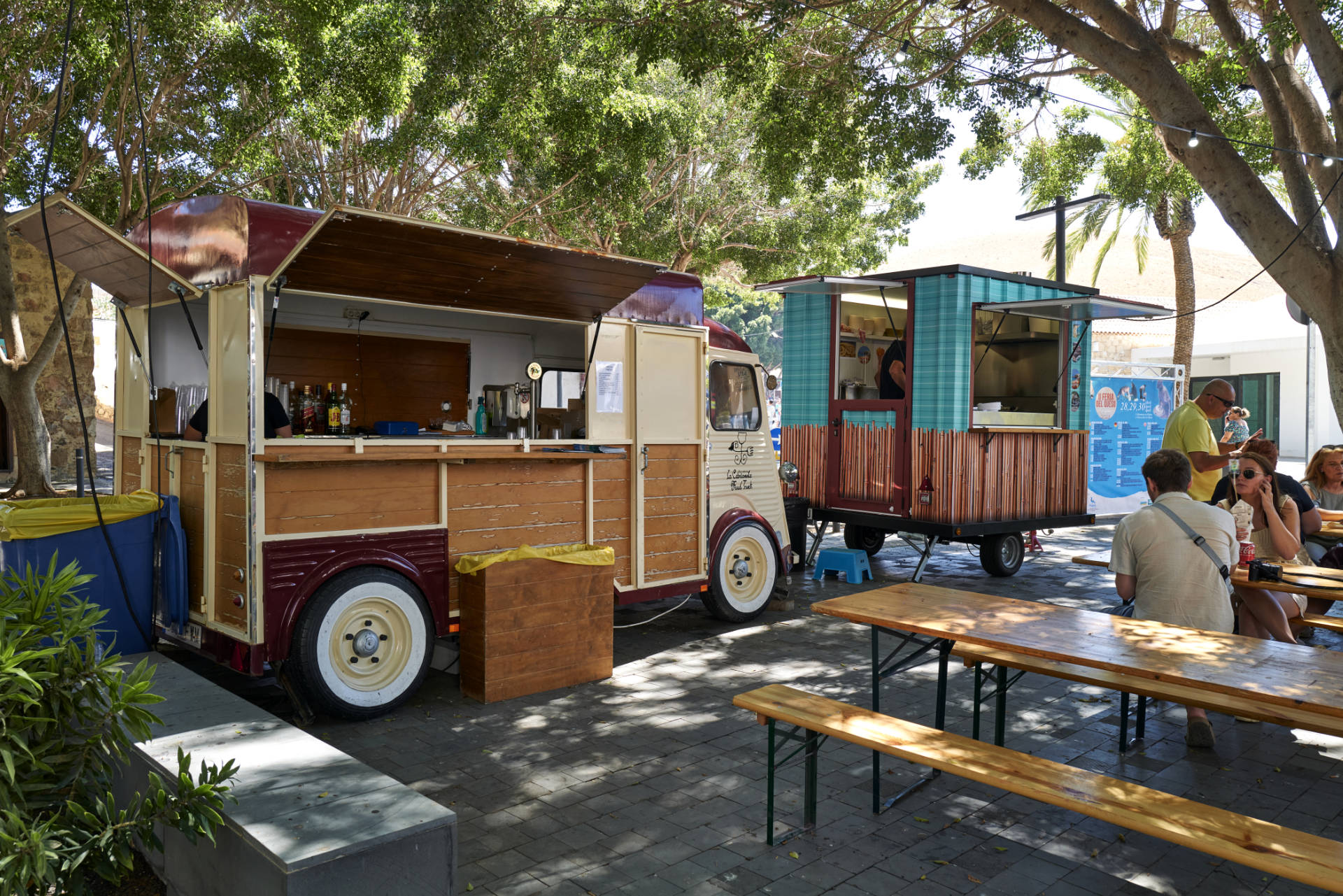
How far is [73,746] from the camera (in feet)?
8.33

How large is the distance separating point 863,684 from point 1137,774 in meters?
1.83

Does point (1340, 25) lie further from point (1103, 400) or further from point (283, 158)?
point (283, 158)

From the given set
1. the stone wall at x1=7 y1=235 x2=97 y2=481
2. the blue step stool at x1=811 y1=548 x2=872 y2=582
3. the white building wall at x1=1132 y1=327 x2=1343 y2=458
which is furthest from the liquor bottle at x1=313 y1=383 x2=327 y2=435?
the white building wall at x1=1132 y1=327 x2=1343 y2=458

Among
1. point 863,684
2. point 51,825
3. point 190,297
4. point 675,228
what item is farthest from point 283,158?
point 51,825

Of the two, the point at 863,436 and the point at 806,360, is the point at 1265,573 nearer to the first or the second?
the point at 863,436

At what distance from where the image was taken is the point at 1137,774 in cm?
450

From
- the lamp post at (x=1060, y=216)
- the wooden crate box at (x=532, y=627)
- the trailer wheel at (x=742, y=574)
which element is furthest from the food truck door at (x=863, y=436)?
the wooden crate box at (x=532, y=627)

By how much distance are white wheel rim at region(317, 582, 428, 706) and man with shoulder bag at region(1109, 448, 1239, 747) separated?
12.6 feet

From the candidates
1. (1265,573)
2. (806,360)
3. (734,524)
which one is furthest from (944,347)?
(1265,573)

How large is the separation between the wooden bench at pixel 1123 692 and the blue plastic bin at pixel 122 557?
4.30m

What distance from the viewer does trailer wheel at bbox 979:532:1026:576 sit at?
401 inches

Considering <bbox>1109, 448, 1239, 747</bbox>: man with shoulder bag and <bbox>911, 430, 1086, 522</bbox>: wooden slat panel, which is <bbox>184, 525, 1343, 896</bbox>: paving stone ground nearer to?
<bbox>1109, 448, 1239, 747</bbox>: man with shoulder bag

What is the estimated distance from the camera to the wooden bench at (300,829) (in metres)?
2.53

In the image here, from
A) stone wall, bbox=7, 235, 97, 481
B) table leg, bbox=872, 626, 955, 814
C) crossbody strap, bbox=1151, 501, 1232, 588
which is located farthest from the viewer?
stone wall, bbox=7, 235, 97, 481
